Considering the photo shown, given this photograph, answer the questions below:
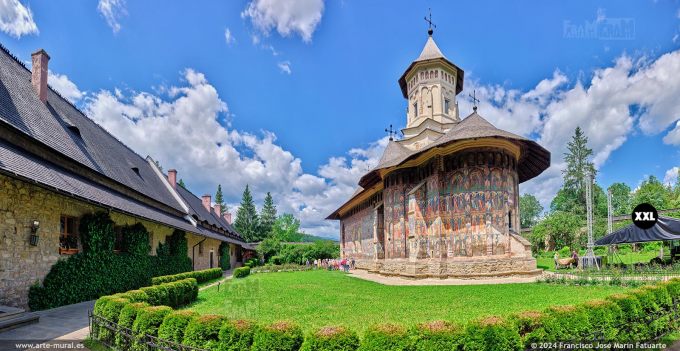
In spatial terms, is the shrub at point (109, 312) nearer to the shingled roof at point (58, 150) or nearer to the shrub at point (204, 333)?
the shrub at point (204, 333)

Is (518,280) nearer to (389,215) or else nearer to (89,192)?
(389,215)

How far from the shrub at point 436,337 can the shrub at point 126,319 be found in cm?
430

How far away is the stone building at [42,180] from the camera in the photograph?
8445 mm

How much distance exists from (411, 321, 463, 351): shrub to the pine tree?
204ft

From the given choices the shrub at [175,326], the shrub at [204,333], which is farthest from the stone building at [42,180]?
the shrub at [204,333]

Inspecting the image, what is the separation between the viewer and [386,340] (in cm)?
417

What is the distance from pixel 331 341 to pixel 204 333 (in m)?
1.82

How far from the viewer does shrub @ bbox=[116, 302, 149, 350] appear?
226 inches

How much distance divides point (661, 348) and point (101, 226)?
555 inches

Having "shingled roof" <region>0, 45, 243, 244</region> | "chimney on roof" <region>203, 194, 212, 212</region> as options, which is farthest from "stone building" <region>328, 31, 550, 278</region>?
"chimney on roof" <region>203, 194, 212, 212</region>

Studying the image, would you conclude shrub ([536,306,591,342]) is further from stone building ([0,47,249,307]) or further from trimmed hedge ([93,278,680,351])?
stone building ([0,47,249,307])

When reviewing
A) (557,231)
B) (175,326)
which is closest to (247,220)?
(557,231)

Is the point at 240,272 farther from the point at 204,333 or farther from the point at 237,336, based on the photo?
the point at 237,336

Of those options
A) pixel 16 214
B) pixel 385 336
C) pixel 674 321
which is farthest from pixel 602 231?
pixel 16 214
